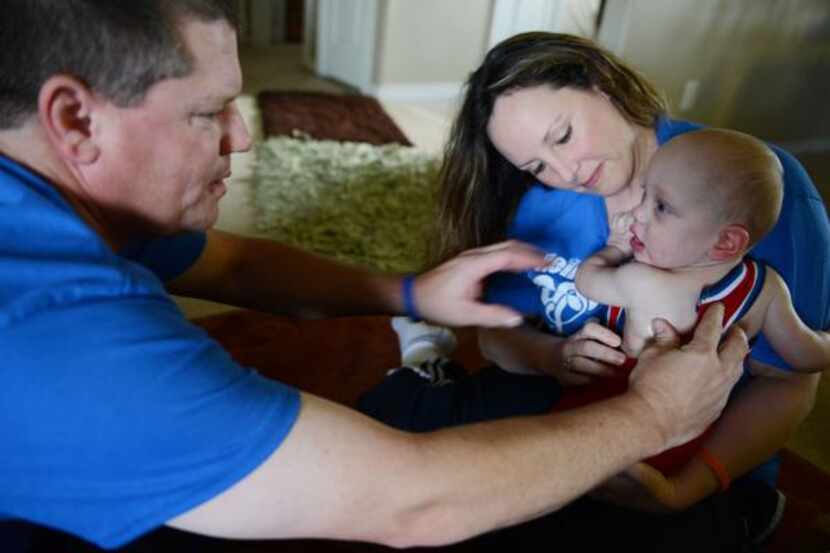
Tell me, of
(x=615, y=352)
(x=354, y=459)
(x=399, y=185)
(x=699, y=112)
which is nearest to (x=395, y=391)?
(x=615, y=352)

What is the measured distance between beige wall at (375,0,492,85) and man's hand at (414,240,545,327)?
3169 millimetres

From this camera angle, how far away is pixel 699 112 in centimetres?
362

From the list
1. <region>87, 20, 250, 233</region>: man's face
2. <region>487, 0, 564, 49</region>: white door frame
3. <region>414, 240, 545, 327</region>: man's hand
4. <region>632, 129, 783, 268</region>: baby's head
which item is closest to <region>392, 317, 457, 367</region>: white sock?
<region>414, 240, 545, 327</region>: man's hand

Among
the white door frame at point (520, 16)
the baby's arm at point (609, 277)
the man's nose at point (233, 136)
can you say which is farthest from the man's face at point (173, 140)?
the white door frame at point (520, 16)

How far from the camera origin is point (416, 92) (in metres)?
4.16

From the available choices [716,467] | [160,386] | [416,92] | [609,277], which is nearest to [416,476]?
[160,386]

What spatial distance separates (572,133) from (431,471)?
2.00 ft

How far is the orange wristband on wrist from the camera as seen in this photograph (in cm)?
104

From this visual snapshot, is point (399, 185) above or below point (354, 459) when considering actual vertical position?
below

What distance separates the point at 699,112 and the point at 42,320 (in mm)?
3660

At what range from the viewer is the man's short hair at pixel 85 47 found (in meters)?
0.69

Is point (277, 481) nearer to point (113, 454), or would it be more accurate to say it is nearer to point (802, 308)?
point (113, 454)

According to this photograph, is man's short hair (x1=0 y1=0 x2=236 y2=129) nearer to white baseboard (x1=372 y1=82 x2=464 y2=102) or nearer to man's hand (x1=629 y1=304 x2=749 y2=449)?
man's hand (x1=629 y1=304 x2=749 y2=449)

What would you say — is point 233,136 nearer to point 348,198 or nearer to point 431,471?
point 431,471
